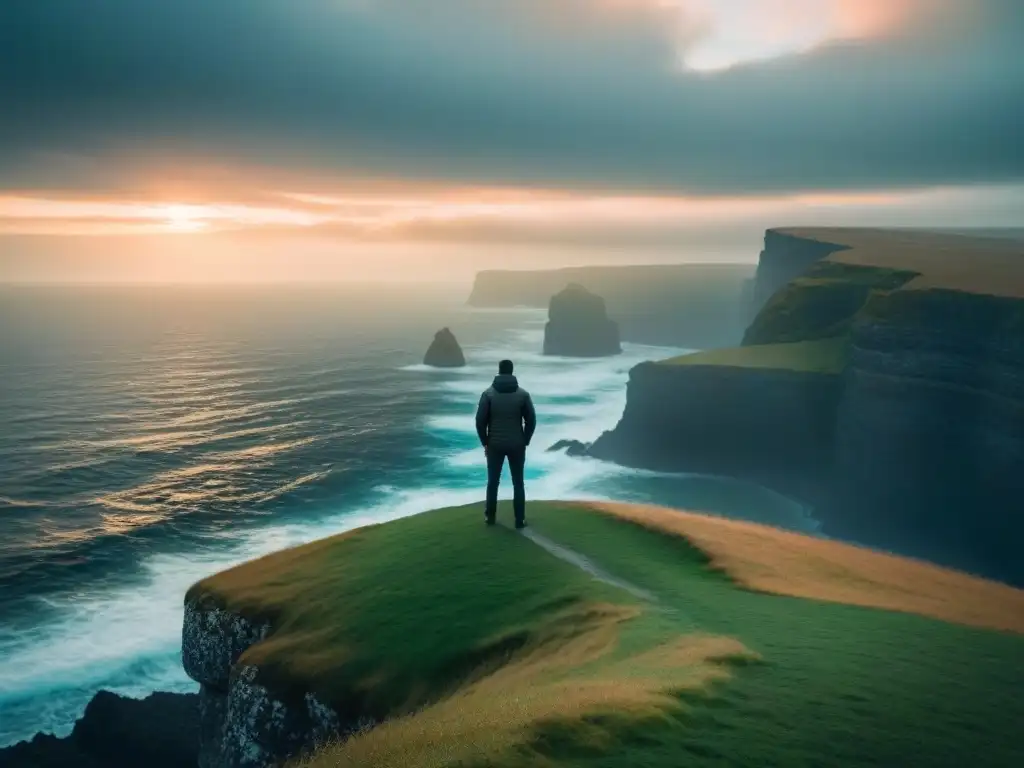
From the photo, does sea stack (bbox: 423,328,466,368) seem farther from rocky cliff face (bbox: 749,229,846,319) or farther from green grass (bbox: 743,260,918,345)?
green grass (bbox: 743,260,918,345)

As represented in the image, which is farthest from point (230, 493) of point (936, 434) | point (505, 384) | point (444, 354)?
point (444, 354)

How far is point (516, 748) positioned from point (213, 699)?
12929 mm

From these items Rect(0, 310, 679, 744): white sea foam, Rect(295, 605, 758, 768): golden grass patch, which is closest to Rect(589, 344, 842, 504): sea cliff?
Rect(0, 310, 679, 744): white sea foam

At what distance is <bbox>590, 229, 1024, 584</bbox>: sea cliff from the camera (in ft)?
132

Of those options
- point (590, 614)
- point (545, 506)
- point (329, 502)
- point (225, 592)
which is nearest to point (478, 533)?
point (545, 506)

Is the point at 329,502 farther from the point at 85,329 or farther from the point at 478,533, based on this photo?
the point at 85,329

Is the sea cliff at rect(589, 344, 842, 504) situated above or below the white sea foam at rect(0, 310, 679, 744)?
above

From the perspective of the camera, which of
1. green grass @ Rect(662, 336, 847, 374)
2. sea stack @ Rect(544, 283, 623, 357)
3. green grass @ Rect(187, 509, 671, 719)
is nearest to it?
green grass @ Rect(187, 509, 671, 719)

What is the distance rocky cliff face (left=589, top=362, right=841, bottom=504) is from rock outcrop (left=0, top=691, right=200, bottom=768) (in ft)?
142

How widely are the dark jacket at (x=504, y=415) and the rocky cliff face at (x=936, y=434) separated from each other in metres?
34.5

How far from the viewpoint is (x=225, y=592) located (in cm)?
1700

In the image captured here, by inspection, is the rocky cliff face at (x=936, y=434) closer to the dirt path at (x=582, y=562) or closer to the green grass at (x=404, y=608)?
the dirt path at (x=582, y=562)

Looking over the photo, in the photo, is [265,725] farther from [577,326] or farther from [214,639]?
[577,326]

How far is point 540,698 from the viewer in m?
8.31
